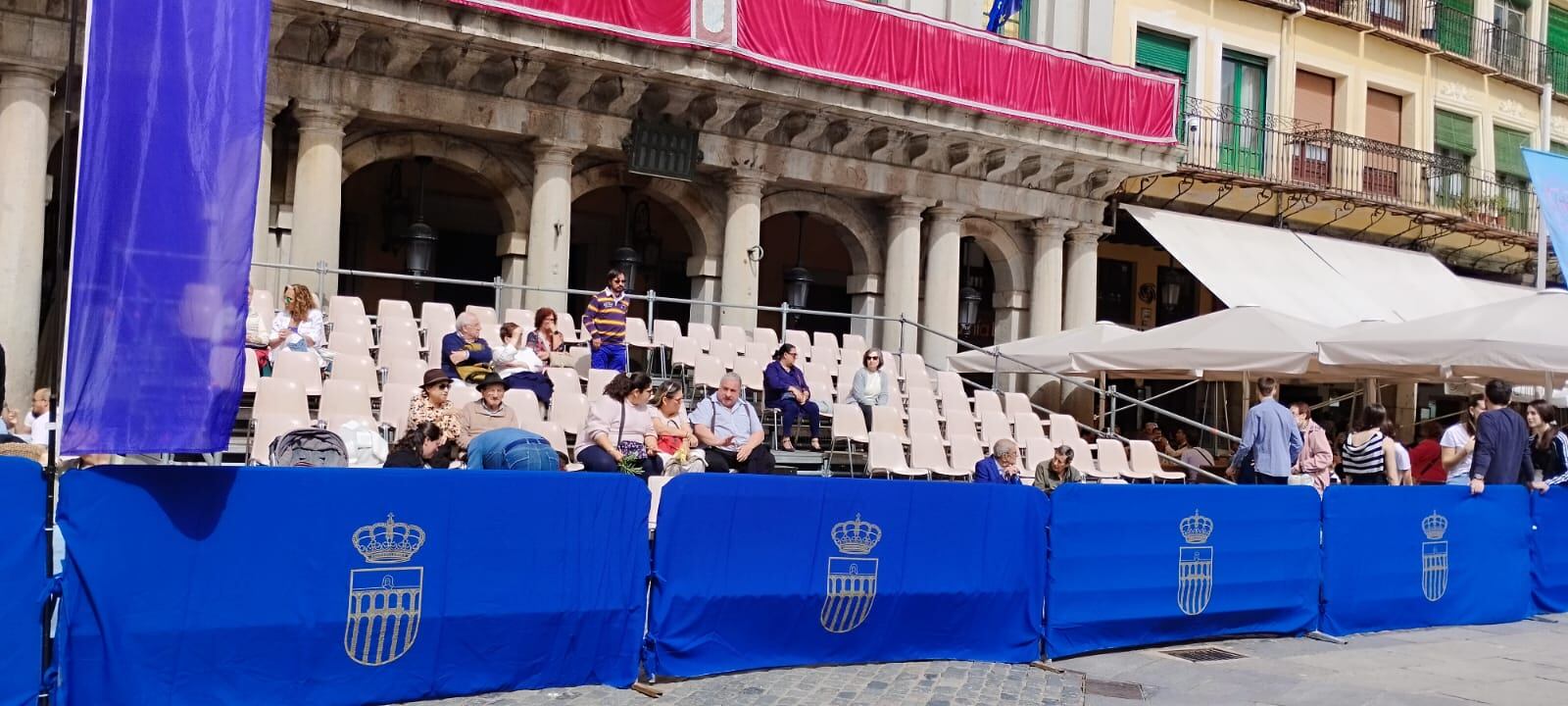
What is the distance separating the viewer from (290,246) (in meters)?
16.6

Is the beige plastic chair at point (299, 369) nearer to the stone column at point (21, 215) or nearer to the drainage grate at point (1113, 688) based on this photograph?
the stone column at point (21, 215)

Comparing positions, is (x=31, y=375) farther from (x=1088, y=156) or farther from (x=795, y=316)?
(x=1088, y=156)

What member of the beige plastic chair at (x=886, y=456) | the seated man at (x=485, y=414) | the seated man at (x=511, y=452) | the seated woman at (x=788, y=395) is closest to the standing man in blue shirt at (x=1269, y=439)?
the beige plastic chair at (x=886, y=456)

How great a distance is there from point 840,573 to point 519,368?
5.71 meters

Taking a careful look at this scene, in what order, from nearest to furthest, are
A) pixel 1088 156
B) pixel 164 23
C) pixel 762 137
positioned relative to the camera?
pixel 164 23 < pixel 762 137 < pixel 1088 156

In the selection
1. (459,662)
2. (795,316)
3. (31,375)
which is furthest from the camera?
(795,316)

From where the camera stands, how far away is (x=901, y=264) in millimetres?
21188

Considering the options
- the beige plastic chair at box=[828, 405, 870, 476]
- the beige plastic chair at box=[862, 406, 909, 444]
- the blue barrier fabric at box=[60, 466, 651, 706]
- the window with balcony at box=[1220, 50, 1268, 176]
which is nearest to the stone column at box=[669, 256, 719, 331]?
the beige plastic chair at box=[828, 405, 870, 476]

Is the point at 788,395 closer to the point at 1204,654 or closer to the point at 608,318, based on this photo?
the point at 608,318

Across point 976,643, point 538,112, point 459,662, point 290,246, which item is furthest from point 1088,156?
point 459,662

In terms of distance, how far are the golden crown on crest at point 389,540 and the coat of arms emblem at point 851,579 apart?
2.37m

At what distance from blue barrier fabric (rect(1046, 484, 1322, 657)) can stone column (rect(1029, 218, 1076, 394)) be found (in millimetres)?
12499

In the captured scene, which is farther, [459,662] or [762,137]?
[762,137]

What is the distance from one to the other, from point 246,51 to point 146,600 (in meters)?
2.29
